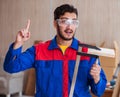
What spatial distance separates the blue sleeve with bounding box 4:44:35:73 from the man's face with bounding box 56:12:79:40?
22cm

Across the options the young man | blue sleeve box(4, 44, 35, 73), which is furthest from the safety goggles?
blue sleeve box(4, 44, 35, 73)

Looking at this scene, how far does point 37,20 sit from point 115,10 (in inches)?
59.6

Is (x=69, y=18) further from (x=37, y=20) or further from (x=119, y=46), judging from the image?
(x=37, y=20)

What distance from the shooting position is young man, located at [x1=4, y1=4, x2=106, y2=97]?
1.73 meters

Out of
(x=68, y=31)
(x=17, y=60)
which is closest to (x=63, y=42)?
(x=68, y=31)

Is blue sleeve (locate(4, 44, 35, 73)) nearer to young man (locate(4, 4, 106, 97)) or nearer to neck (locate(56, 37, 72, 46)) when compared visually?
young man (locate(4, 4, 106, 97))

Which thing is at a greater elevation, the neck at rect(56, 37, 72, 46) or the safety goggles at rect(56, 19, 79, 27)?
the safety goggles at rect(56, 19, 79, 27)

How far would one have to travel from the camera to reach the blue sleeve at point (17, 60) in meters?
1.73

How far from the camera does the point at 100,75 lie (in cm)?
172

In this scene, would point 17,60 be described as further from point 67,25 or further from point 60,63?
point 67,25

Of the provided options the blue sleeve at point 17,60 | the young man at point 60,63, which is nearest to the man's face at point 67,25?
the young man at point 60,63

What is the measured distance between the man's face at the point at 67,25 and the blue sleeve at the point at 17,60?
0.74 feet

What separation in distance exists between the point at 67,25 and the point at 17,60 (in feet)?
1.24

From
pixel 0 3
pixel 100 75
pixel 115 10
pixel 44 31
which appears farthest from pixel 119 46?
pixel 100 75
